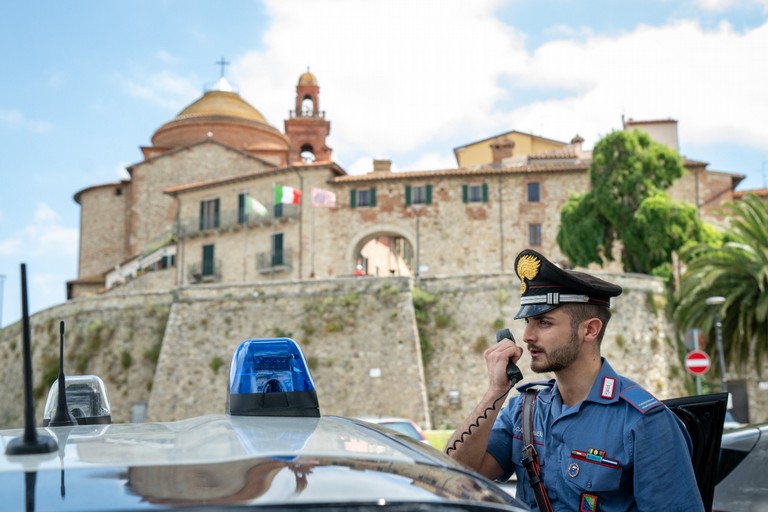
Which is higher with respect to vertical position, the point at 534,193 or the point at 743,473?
the point at 534,193

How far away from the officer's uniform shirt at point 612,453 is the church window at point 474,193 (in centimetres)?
3685

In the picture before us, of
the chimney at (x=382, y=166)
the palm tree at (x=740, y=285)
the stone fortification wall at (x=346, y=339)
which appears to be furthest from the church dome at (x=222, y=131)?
the palm tree at (x=740, y=285)

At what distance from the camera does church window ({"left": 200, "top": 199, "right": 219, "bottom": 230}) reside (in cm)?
4350

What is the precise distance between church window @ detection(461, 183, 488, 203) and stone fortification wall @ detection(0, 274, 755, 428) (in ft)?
31.3

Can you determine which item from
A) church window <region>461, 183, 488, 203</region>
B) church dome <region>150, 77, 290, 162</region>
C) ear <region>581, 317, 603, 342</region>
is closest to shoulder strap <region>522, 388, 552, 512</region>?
ear <region>581, 317, 603, 342</region>

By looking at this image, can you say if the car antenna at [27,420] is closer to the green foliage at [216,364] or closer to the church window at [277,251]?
the green foliage at [216,364]

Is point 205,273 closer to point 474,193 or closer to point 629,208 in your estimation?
point 474,193

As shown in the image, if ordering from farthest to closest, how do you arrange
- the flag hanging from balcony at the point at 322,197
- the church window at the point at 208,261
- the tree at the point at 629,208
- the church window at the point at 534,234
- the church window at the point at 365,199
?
the church window at the point at 208,261
the church window at the point at 365,199
the church window at the point at 534,234
the flag hanging from balcony at the point at 322,197
the tree at the point at 629,208

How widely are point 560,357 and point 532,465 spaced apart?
389mm

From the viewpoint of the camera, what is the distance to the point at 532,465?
9.65 ft

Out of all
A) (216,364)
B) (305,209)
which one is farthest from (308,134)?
(216,364)

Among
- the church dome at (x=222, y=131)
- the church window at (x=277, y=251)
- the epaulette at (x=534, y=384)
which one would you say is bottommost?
the epaulette at (x=534, y=384)

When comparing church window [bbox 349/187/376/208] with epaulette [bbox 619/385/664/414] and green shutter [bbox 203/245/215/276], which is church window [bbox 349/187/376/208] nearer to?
green shutter [bbox 203/245/215/276]

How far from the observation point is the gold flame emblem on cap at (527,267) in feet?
10.0
